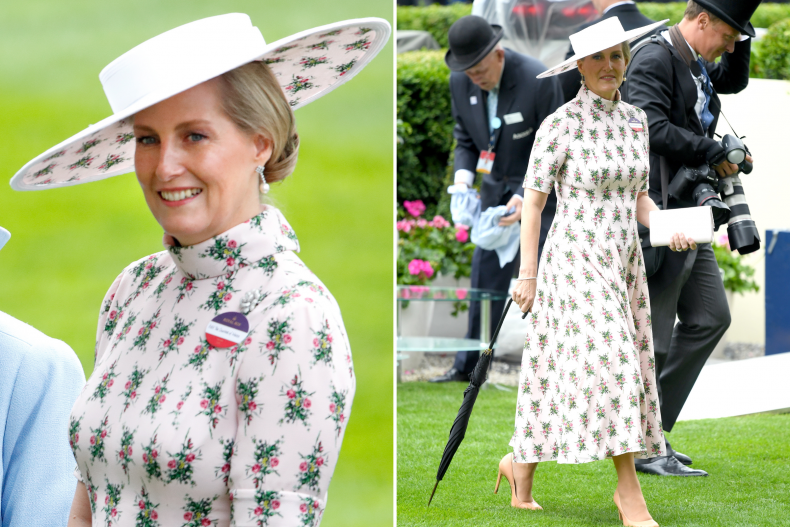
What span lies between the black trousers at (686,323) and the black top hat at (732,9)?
0.81 m

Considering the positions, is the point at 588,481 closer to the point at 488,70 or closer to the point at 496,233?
the point at 496,233

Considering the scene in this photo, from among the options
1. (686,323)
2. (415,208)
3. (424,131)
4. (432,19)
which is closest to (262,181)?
(686,323)

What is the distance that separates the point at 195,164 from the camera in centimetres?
118

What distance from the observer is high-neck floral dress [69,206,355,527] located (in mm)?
1064

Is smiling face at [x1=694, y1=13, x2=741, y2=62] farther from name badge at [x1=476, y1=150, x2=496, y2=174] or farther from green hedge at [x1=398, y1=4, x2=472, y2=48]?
green hedge at [x1=398, y1=4, x2=472, y2=48]

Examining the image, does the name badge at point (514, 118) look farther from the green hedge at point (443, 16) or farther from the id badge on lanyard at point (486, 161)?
the green hedge at point (443, 16)

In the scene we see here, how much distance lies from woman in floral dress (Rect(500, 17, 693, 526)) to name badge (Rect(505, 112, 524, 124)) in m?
1.95

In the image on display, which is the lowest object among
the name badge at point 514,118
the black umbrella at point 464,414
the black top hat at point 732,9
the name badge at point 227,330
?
the black umbrella at point 464,414

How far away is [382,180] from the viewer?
10.7ft

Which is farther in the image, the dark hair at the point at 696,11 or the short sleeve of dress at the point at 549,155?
the dark hair at the point at 696,11

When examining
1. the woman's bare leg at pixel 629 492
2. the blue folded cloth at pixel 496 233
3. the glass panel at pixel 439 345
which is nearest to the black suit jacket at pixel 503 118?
the blue folded cloth at pixel 496 233

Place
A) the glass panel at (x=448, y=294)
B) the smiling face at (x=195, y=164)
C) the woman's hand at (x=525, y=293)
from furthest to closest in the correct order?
the glass panel at (x=448, y=294) < the woman's hand at (x=525, y=293) < the smiling face at (x=195, y=164)

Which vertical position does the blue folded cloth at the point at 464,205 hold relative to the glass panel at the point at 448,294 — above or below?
above

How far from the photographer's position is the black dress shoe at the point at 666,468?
3.51 metres
